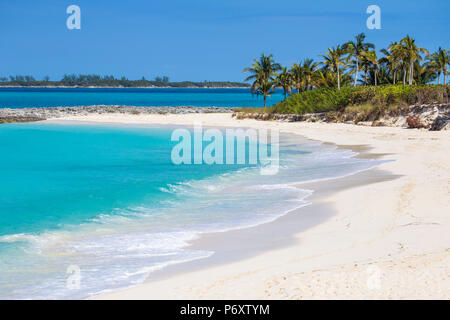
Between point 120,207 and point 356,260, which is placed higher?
point 356,260

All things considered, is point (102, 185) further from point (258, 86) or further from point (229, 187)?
point (258, 86)

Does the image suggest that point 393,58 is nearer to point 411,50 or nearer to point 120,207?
point 411,50

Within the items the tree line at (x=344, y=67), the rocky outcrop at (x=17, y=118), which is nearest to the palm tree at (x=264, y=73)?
the tree line at (x=344, y=67)

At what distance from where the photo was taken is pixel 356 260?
24.7ft

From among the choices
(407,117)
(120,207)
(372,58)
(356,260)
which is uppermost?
(372,58)

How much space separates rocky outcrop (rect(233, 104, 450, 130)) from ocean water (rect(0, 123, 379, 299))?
27.1ft

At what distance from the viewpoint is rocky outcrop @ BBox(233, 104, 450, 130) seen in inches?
1156

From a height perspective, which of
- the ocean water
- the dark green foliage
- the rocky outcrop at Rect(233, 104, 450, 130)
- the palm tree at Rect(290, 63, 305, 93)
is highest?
the palm tree at Rect(290, 63, 305, 93)

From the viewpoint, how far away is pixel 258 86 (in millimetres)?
56906

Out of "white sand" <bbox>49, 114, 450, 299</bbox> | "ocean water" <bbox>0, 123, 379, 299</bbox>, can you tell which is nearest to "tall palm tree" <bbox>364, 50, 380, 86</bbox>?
"ocean water" <bbox>0, 123, 379, 299</bbox>

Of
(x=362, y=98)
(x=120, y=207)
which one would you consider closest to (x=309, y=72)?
(x=362, y=98)

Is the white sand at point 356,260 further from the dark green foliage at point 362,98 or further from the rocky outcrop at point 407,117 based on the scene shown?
the dark green foliage at point 362,98

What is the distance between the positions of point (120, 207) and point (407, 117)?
24709 millimetres

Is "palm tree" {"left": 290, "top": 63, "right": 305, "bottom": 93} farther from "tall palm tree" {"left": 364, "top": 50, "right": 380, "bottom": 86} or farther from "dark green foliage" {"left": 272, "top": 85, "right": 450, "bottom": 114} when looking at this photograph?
"dark green foliage" {"left": 272, "top": 85, "right": 450, "bottom": 114}
